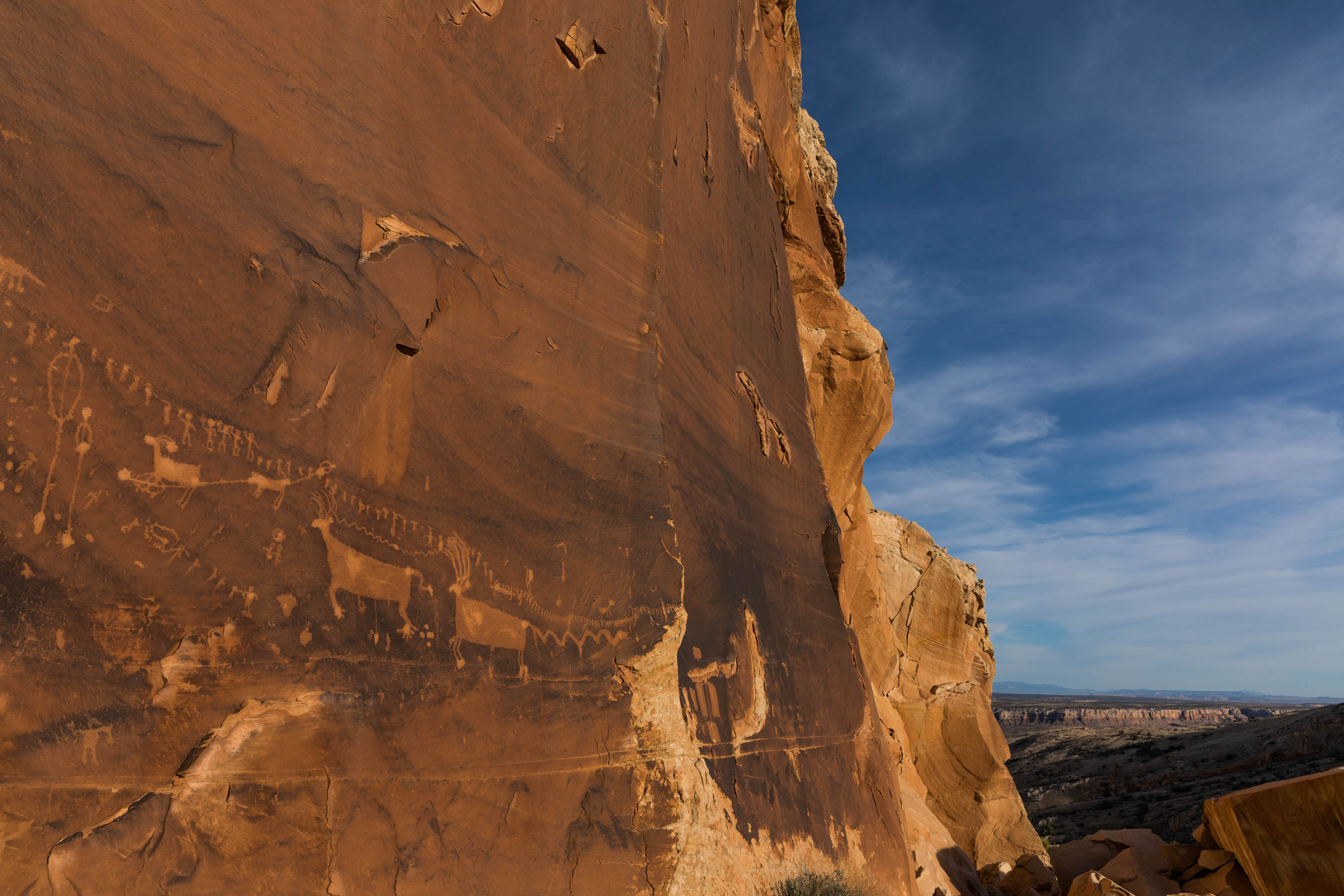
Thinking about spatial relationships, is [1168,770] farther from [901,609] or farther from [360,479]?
[360,479]

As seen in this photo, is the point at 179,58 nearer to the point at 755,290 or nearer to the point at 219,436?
the point at 219,436

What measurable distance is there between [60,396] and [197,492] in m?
0.48

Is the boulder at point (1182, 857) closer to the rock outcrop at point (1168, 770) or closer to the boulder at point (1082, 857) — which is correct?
the boulder at point (1082, 857)

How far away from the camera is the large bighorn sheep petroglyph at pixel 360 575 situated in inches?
117

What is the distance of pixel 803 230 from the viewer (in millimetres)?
11281

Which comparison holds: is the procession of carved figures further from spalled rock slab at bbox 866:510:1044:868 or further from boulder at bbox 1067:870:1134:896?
spalled rock slab at bbox 866:510:1044:868

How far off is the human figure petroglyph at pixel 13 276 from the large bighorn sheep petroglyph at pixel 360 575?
43.4 inches

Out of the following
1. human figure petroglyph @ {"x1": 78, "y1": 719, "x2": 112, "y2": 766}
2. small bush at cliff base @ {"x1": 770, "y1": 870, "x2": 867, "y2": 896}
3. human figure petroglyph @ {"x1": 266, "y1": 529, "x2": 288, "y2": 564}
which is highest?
human figure petroglyph @ {"x1": 266, "y1": 529, "x2": 288, "y2": 564}

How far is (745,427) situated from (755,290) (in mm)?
1735

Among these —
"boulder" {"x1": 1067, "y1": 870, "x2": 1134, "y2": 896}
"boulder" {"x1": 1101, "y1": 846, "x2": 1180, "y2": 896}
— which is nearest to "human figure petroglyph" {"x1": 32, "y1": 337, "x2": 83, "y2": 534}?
Answer: "boulder" {"x1": 1067, "y1": 870, "x2": 1134, "y2": 896}

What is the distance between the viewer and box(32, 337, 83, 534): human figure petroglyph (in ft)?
7.82

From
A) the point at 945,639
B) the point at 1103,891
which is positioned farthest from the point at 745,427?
the point at 945,639

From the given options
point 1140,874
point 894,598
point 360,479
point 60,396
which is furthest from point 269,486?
point 894,598

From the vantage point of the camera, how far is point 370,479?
3162 mm
